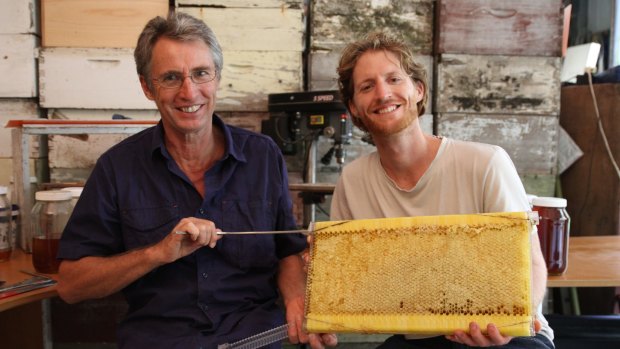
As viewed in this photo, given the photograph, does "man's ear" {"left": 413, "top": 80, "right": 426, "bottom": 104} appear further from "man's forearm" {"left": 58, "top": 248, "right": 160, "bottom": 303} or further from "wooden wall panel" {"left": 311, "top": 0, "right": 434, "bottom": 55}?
"wooden wall panel" {"left": 311, "top": 0, "right": 434, "bottom": 55}

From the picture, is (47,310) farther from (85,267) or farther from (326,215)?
(326,215)

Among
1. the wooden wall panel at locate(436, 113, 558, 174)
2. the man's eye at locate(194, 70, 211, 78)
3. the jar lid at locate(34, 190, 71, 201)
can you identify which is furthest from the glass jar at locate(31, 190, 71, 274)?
the wooden wall panel at locate(436, 113, 558, 174)

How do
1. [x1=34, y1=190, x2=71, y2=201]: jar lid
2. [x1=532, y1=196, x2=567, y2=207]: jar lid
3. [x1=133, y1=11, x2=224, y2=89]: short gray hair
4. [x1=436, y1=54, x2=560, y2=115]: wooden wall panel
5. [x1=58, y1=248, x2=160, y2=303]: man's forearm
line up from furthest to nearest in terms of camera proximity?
[x1=436, y1=54, x2=560, y2=115]: wooden wall panel → [x1=34, y1=190, x2=71, y2=201]: jar lid → [x1=532, y1=196, x2=567, y2=207]: jar lid → [x1=133, y1=11, x2=224, y2=89]: short gray hair → [x1=58, y1=248, x2=160, y2=303]: man's forearm

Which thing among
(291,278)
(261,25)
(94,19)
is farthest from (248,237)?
(94,19)

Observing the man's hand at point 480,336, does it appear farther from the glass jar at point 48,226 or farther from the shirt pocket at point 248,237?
the glass jar at point 48,226

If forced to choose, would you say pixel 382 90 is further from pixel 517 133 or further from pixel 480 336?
pixel 517 133

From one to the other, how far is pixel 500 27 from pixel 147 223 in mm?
2237

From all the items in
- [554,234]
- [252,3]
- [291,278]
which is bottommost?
Result: [291,278]

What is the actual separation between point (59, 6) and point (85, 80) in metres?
0.40

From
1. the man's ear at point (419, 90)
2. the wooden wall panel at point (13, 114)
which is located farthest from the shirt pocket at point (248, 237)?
the wooden wall panel at point (13, 114)

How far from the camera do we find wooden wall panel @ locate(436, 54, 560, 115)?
2701 millimetres

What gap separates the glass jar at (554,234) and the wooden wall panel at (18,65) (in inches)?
99.2

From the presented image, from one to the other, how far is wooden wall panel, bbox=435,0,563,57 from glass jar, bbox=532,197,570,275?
131 centimetres

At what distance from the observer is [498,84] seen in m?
2.74
